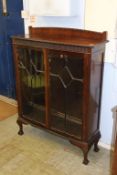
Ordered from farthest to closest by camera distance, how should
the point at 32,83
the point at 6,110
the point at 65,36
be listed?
the point at 6,110 → the point at 32,83 → the point at 65,36

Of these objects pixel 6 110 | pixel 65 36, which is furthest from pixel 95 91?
pixel 6 110

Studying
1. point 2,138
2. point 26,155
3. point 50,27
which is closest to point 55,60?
point 50,27

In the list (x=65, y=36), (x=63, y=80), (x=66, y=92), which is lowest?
(x=66, y=92)

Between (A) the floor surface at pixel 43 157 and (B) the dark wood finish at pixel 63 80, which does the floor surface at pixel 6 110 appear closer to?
(A) the floor surface at pixel 43 157

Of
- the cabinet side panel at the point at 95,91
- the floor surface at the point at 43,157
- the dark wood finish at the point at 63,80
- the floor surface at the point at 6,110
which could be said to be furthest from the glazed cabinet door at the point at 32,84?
the floor surface at the point at 6,110

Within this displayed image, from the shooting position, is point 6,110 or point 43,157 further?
point 6,110

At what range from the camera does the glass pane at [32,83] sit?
1.99 metres

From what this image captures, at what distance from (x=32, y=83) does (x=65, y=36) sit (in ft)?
1.82

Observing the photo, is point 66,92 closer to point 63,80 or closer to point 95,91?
point 63,80

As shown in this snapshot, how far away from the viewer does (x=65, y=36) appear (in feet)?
6.61

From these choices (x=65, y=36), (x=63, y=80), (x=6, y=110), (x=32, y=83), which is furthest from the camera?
(x=6, y=110)

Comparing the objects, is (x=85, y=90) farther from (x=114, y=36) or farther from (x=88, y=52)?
(x=114, y=36)

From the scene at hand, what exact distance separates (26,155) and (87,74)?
1.01 metres

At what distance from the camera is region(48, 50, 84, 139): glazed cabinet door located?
1770 mm
